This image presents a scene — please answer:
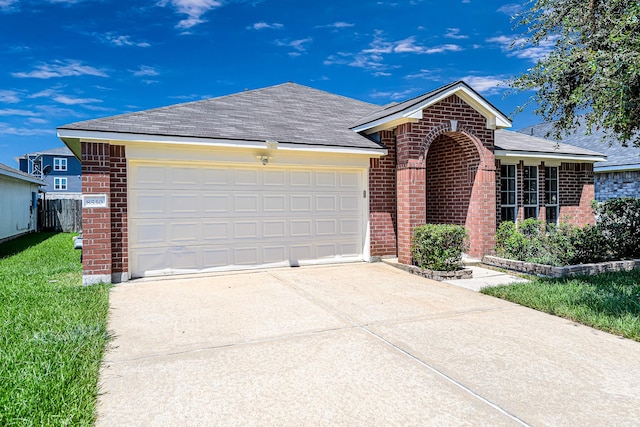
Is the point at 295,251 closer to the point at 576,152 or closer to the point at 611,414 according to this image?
the point at 611,414

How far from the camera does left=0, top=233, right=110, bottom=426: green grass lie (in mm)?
2764

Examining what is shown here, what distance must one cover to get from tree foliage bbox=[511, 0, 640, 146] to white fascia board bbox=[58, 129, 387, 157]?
3794 millimetres

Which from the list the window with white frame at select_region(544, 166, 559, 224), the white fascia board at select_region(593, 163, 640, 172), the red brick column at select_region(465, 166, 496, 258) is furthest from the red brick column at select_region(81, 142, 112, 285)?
the white fascia board at select_region(593, 163, 640, 172)

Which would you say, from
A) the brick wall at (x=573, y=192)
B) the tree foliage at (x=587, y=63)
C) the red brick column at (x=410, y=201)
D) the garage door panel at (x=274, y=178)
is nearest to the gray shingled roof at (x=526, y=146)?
the brick wall at (x=573, y=192)

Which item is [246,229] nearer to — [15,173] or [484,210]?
[484,210]

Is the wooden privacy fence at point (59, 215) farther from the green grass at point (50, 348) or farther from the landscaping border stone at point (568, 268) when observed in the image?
the landscaping border stone at point (568, 268)

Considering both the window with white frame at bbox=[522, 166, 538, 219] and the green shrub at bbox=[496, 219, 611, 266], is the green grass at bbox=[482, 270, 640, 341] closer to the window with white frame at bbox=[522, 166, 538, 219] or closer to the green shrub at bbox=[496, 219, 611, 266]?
the green shrub at bbox=[496, 219, 611, 266]

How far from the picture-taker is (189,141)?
773cm

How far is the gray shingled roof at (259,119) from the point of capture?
784cm

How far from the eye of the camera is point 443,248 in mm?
7953

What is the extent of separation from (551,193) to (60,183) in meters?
46.6

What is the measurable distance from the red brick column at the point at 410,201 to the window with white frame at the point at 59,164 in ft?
148

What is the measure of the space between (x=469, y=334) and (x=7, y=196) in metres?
18.6

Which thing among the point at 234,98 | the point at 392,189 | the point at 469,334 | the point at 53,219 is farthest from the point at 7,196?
the point at 469,334
